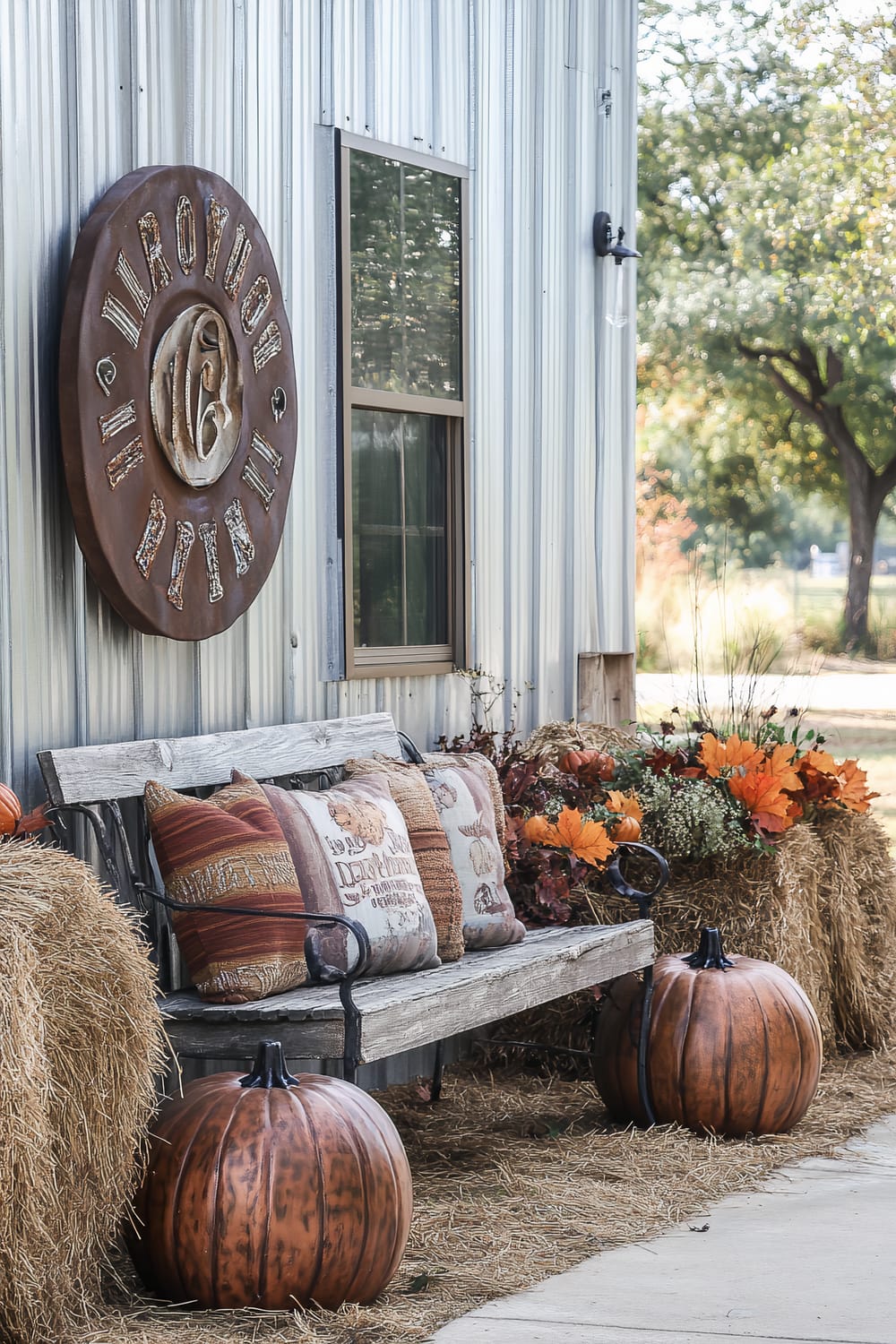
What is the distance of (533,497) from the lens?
21.1 ft

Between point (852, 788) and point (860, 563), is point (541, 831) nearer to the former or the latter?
point (852, 788)

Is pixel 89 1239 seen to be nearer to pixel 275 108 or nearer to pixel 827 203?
pixel 275 108

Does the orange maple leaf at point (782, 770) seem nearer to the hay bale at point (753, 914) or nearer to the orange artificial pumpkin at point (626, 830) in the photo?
the hay bale at point (753, 914)

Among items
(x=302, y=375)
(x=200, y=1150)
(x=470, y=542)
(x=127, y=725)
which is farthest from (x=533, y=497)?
(x=200, y=1150)

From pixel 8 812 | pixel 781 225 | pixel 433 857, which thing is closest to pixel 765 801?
pixel 433 857

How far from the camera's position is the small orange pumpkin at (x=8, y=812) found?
346cm

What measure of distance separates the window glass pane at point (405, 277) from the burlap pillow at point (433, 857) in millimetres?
1398

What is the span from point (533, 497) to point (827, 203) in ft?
46.7

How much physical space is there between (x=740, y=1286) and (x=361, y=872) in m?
1.31

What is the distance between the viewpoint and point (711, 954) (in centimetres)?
493

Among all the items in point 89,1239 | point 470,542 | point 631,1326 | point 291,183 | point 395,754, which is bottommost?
point 631,1326

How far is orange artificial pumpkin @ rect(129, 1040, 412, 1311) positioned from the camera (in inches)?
132

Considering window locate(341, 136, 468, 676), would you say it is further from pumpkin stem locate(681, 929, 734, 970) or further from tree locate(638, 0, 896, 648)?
tree locate(638, 0, 896, 648)

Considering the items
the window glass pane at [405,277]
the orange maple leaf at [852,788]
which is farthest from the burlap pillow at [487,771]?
the orange maple leaf at [852,788]
